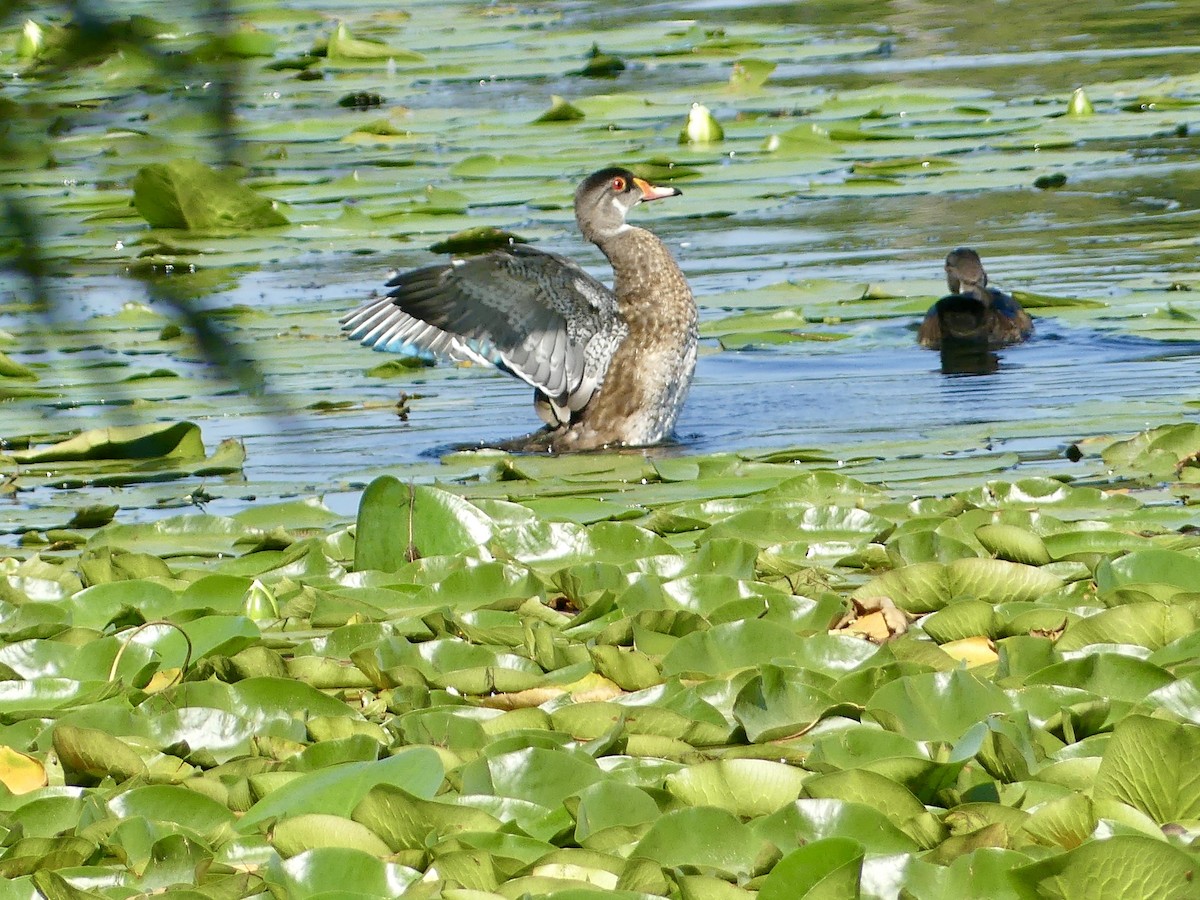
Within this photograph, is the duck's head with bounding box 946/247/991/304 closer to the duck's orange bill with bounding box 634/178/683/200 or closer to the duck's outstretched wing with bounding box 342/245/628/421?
the duck's orange bill with bounding box 634/178/683/200

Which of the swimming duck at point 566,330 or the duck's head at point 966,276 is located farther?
the duck's head at point 966,276

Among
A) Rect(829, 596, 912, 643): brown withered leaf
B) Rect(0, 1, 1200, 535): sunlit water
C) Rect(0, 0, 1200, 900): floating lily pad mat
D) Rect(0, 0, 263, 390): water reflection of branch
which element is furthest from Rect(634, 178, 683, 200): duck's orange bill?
Rect(0, 0, 263, 390): water reflection of branch

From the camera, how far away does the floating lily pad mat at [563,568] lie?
246 centimetres

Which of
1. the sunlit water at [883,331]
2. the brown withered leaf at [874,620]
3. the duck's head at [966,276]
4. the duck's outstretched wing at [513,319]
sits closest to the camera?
the brown withered leaf at [874,620]

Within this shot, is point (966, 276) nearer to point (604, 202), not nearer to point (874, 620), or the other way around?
point (604, 202)

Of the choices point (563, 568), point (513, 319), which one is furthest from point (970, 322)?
point (563, 568)

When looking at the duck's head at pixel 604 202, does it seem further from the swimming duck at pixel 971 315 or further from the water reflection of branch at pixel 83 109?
the water reflection of branch at pixel 83 109

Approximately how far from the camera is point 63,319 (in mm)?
1609

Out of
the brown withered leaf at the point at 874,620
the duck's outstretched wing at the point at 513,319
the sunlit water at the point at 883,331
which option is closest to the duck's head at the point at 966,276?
the sunlit water at the point at 883,331

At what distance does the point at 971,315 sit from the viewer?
7.98m

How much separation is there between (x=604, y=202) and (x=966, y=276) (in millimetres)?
1652

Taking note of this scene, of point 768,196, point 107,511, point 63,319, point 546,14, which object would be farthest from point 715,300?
point 546,14

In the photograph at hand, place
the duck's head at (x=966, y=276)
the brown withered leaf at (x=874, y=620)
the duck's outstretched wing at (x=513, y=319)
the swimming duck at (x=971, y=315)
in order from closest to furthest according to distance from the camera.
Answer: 1. the brown withered leaf at (x=874, y=620)
2. the duck's outstretched wing at (x=513, y=319)
3. the swimming duck at (x=971, y=315)
4. the duck's head at (x=966, y=276)

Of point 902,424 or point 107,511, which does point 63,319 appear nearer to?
point 107,511
